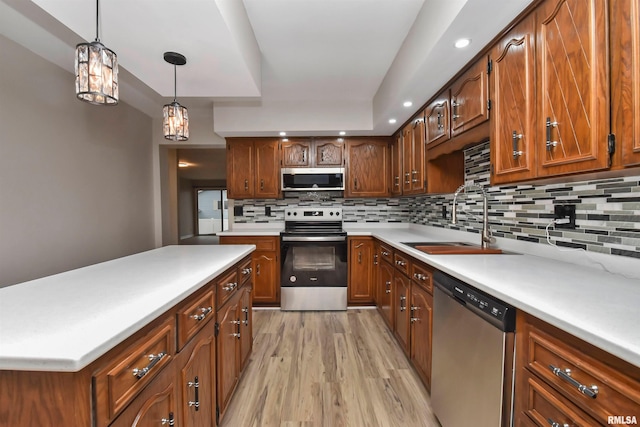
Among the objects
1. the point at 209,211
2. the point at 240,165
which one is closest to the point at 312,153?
the point at 240,165

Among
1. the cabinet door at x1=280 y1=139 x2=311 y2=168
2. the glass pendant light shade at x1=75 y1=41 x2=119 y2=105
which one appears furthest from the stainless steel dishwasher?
the cabinet door at x1=280 y1=139 x2=311 y2=168

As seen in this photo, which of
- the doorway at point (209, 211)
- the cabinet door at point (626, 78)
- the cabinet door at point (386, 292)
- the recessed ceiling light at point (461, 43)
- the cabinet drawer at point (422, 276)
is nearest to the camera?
the cabinet door at point (626, 78)

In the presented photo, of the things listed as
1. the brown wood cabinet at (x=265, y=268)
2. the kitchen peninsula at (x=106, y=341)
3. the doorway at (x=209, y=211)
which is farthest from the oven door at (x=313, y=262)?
the doorway at (x=209, y=211)

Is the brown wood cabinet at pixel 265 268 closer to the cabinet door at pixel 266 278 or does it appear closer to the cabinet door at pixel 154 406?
the cabinet door at pixel 266 278

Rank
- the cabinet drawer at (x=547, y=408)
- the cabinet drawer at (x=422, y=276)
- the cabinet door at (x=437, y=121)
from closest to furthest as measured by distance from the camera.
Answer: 1. the cabinet drawer at (x=547, y=408)
2. the cabinet drawer at (x=422, y=276)
3. the cabinet door at (x=437, y=121)

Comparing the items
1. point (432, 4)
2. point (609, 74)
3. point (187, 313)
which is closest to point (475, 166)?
point (432, 4)

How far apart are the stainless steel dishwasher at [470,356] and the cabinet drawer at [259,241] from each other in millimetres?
2150

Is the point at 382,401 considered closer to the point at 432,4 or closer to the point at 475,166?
the point at 475,166

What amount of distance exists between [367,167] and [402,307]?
1972mm

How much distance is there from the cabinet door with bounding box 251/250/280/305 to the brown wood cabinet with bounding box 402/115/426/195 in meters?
1.75

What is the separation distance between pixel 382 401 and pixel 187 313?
1394 mm

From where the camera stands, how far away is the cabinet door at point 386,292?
2.61 m

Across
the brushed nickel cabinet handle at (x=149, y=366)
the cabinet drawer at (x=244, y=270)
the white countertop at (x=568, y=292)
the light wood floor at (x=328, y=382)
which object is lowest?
the light wood floor at (x=328, y=382)

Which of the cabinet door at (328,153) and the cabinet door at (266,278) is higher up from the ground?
the cabinet door at (328,153)
